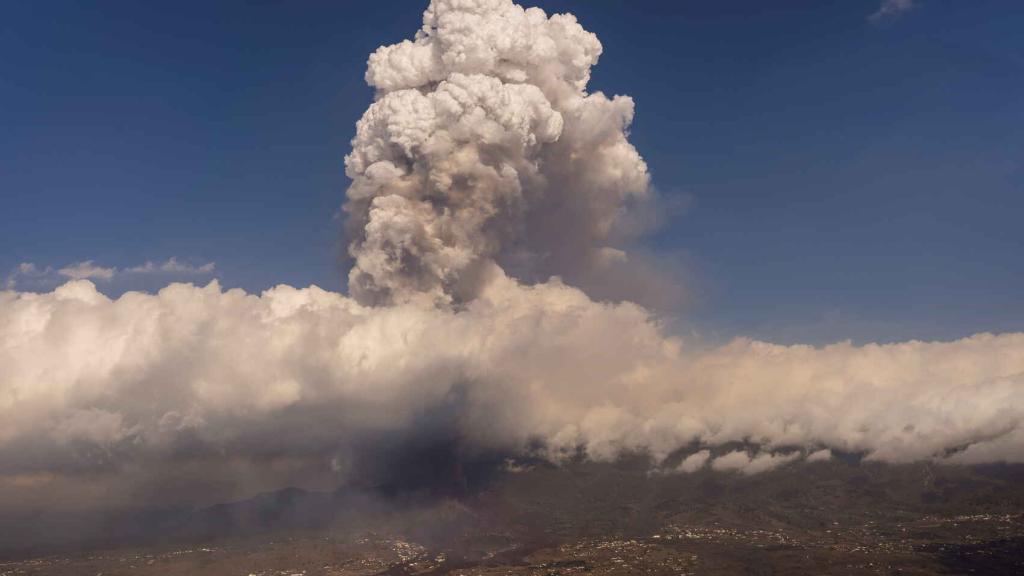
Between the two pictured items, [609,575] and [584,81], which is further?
[609,575]

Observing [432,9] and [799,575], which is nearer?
[432,9]

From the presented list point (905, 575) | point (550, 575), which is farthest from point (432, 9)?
point (905, 575)

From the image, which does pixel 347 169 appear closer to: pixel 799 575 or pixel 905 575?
pixel 799 575

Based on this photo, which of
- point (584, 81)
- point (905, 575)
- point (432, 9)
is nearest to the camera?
point (432, 9)

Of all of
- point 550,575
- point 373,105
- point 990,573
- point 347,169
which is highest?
point 373,105

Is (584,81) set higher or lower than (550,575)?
higher

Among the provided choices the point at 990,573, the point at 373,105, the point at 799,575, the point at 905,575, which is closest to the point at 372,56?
the point at 373,105

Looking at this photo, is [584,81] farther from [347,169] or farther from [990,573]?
[990,573]

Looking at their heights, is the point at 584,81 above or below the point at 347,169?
above

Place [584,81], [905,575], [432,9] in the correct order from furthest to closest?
[905,575], [584,81], [432,9]
